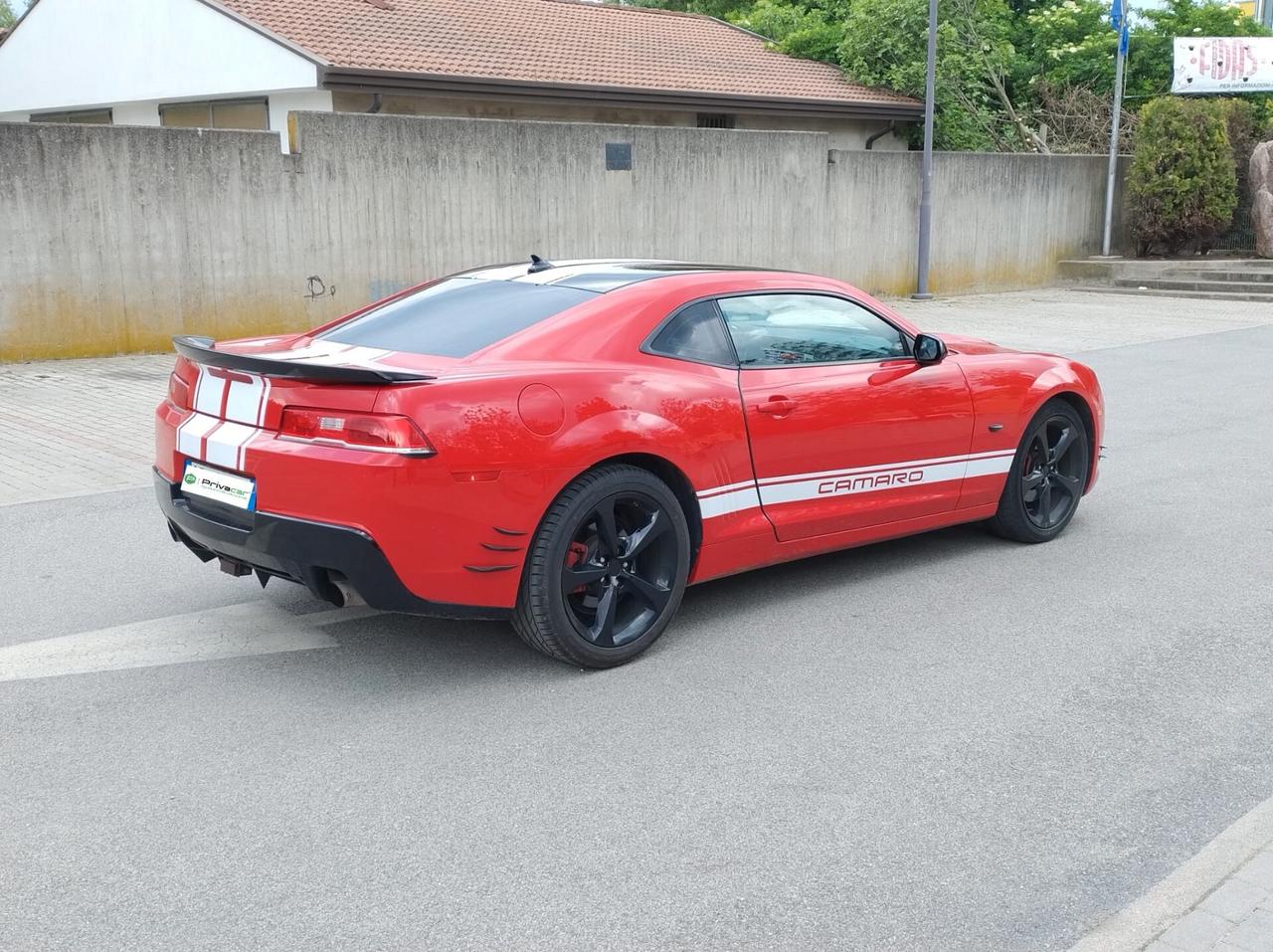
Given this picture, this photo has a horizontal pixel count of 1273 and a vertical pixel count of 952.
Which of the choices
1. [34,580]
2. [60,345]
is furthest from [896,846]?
[60,345]

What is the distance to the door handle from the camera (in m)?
5.22

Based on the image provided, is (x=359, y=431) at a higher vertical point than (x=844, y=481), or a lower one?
higher

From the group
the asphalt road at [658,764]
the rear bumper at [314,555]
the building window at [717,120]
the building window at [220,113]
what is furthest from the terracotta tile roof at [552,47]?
the rear bumper at [314,555]

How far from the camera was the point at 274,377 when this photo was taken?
4.43 m

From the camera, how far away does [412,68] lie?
1956cm

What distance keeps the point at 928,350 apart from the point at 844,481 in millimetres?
780

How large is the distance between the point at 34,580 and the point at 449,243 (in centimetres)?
999

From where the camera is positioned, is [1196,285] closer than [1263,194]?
Yes

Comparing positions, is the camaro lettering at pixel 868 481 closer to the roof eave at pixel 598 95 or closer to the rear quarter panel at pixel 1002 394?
the rear quarter panel at pixel 1002 394

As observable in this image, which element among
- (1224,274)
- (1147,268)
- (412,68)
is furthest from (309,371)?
(1224,274)

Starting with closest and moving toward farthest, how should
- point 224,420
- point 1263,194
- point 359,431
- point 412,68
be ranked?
1. point 359,431
2. point 224,420
3. point 412,68
4. point 1263,194

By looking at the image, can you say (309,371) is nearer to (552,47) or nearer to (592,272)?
(592,272)

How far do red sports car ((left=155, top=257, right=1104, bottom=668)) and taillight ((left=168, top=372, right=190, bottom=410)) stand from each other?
0.05 ft

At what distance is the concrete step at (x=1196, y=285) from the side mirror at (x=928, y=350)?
61.8 ft
